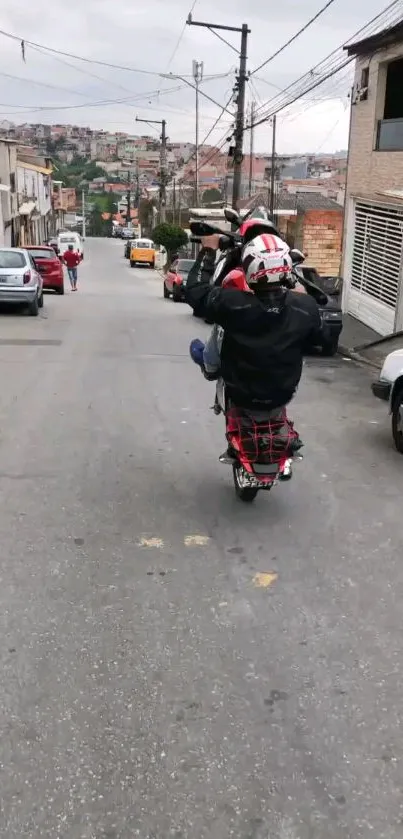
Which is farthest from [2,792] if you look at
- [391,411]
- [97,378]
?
[97,378]

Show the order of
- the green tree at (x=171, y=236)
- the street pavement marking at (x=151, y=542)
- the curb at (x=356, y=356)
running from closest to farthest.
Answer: the street pavement marking at (x=151, y=542), the curb at (x=356, y=356), the green tree at (x=171, y=236)

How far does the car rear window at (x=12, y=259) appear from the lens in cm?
1855

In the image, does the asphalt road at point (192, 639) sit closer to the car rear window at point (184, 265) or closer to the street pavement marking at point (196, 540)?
the street pavement marking at point (196, 540)

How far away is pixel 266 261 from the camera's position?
5145mm

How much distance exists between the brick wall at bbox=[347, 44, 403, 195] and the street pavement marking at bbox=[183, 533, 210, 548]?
13374 mm

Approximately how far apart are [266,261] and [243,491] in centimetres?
174

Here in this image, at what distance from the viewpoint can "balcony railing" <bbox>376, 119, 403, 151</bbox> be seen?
55.8ft

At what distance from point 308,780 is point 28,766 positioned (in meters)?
1.07

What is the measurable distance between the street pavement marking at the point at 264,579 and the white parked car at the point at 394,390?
10.6ft

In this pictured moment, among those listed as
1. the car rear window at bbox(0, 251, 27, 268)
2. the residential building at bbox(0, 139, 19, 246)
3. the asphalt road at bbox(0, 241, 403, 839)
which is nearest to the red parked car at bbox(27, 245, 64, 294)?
the car rear window at bbox(0, 251, 27, 268)

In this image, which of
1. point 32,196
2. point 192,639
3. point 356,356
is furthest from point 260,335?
point 32,196

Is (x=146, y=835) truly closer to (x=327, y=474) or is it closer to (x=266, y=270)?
(x=266, y=270)

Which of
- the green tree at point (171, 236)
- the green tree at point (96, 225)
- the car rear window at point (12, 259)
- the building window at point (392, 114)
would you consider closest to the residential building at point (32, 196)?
the green tree at point (171, 236)

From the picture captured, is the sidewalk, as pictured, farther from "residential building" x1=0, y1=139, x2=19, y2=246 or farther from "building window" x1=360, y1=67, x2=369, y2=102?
"residential building" x1=0, y1=139, x2=19, y2=246
